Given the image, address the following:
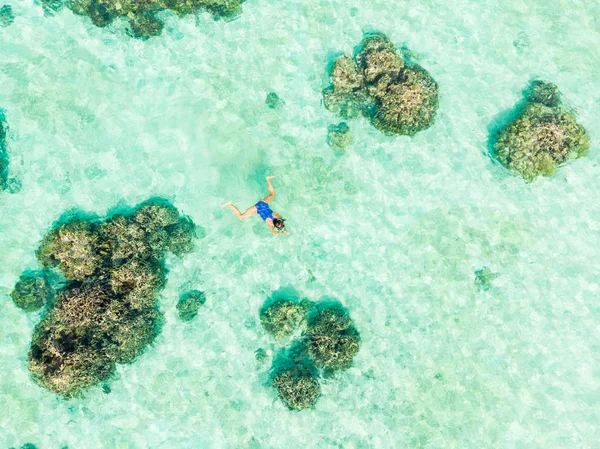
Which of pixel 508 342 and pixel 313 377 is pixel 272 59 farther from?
pixel 508 342

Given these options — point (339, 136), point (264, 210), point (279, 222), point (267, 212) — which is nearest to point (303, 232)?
point (279, 222)

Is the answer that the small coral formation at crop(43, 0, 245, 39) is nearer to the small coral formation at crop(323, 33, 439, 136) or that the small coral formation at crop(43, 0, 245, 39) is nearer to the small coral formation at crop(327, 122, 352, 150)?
the small coral formation at crop(323, 33, 439, 136)

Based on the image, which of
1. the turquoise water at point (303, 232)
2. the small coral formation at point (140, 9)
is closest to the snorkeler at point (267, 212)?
the turquoise water at point (303, 232)

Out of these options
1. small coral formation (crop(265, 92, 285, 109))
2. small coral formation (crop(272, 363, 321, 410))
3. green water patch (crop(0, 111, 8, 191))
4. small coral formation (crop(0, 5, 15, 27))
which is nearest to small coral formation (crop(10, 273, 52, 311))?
green water patch (crop(0, 111, 8, 191))

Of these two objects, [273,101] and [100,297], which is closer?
[100,297]

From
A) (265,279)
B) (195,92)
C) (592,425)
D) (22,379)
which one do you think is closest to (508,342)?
(592,425)

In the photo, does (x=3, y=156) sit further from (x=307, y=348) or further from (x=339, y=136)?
(x=307, y=348)
